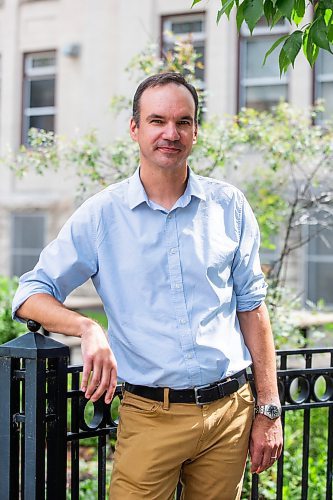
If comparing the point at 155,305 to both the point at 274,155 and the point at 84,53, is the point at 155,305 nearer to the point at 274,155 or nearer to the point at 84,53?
the point at 274,155

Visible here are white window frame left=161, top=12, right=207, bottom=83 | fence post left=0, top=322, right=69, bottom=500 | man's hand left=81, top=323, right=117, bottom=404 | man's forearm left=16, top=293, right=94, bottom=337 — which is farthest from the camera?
white window frame left=161, top=12, right=207, bottom=83

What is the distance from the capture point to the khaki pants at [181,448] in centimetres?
269

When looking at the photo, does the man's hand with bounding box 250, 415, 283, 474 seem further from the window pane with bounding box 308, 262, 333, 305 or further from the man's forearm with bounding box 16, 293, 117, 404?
the window pane with bounding box 308, 262, 333, 305

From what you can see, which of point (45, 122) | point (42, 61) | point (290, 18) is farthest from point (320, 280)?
point (290, 18)

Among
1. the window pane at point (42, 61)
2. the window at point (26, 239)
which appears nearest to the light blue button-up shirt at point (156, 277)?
the window at point (26, 239)

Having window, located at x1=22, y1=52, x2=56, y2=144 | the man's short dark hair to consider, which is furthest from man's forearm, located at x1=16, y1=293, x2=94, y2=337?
window, located at x1=22, y1=52, x2=56, y2=144

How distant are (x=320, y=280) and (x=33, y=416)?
12167 mm

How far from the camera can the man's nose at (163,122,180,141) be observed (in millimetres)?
2719

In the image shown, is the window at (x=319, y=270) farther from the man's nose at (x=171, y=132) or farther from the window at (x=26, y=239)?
the man's nose at (x=171, y=132)

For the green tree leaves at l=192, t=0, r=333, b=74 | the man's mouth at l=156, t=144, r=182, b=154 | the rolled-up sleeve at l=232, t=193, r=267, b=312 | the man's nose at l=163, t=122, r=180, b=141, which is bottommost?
the rolled-up sleeve at l=232, t=193, r=267, b=312

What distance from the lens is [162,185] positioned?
2.83 meters

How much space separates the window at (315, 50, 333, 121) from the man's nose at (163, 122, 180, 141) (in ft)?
39.6

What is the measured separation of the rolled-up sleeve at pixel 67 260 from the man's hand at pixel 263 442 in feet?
2.52

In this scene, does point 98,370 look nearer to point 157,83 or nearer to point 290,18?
point 157,83
